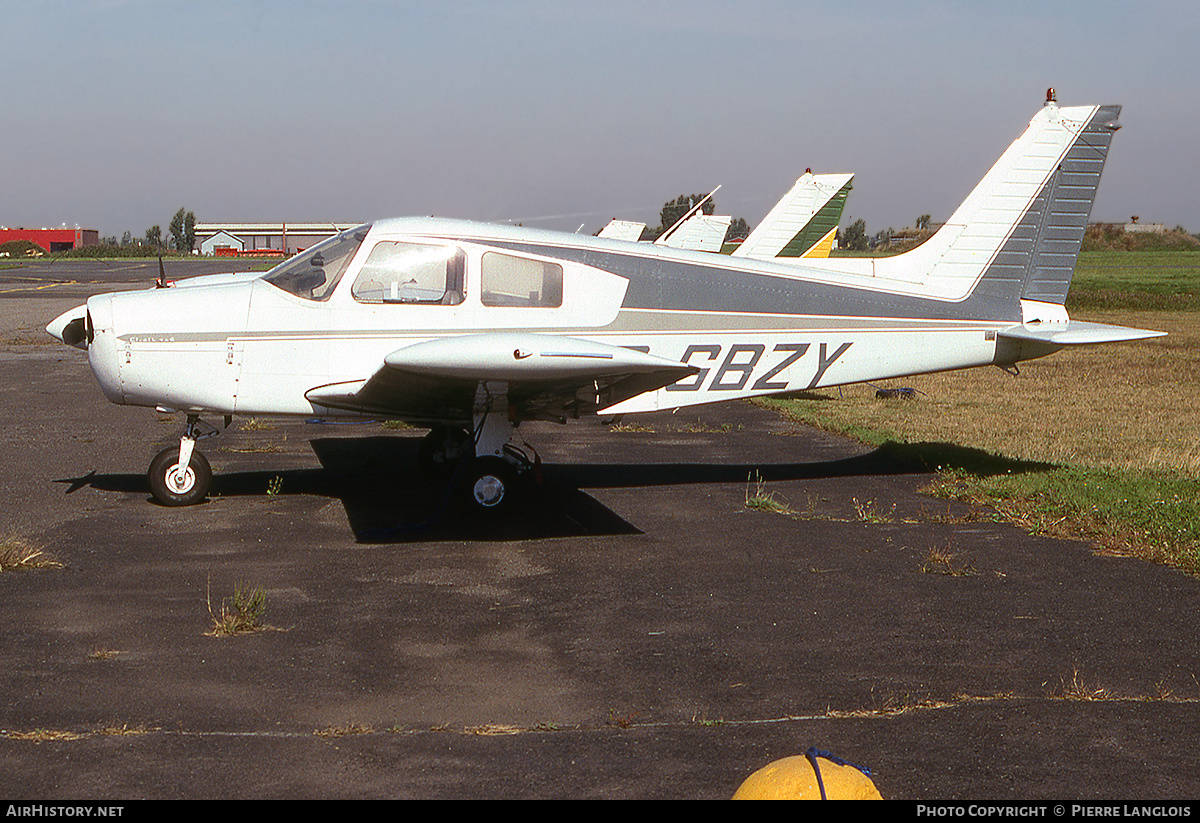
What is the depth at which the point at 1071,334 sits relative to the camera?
9977 mm

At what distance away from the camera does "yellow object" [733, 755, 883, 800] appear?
10.7 ft

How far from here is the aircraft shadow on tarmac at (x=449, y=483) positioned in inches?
344

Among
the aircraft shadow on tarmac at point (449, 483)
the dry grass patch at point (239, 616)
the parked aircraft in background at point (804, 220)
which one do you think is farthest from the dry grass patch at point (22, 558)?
the parked aircraft in background at point (804, 220)

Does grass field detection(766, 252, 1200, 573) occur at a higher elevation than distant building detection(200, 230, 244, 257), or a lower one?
lower

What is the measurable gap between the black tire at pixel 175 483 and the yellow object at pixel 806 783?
696cm

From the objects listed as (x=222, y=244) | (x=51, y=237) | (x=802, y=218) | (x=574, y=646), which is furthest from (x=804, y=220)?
(x=51, y=237)

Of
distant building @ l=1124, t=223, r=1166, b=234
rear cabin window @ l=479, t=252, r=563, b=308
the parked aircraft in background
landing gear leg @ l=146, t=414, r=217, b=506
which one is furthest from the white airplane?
distant building @ l=1124, t=223, r=1166, b=234

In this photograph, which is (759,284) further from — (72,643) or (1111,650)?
(72,643)

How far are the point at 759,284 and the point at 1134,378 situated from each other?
11932mm

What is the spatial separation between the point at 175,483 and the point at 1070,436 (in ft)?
32.2

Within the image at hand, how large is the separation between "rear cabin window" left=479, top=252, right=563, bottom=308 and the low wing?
0.34 meters

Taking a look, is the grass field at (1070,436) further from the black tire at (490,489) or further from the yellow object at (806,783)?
the yellow object at (806,783)

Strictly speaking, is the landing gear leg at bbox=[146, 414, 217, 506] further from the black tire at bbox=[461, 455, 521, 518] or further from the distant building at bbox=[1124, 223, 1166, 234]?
the distant building at bbox=[1124, 223, 1166, 234]

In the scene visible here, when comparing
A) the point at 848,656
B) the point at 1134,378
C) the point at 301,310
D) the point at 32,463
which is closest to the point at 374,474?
the point at 301,310
